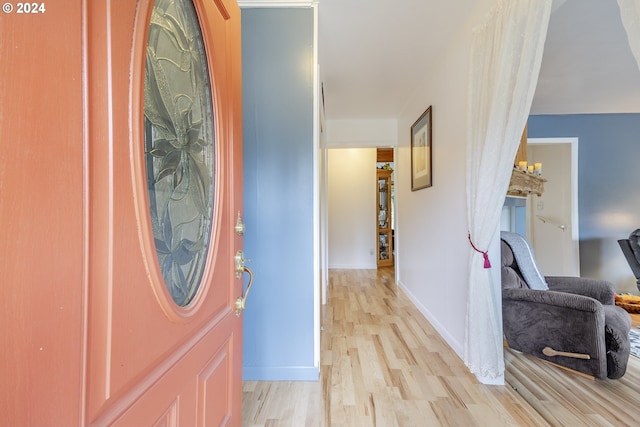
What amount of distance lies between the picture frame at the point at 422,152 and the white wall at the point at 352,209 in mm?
2403

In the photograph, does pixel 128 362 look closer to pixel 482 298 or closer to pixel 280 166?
pixel 280 166

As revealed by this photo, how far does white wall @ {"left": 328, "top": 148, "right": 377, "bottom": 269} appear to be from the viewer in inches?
230

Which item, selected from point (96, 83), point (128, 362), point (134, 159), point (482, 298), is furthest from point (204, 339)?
point (482, 298)

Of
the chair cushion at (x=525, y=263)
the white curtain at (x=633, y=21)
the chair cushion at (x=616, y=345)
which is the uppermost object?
the white curtain at (x=633, y=21)

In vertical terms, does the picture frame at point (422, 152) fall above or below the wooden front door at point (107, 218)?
above

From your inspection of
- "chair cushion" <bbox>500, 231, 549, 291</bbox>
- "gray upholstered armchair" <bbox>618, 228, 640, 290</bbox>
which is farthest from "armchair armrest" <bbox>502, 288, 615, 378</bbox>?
"gray upholstered armchair" <bbox>618, 228, 640, 290</bbox>

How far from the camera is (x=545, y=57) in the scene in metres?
2.46

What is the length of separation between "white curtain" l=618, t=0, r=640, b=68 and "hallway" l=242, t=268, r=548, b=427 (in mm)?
1754

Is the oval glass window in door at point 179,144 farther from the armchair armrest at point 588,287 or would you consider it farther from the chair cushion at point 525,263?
the armchair armrest at point 588,287

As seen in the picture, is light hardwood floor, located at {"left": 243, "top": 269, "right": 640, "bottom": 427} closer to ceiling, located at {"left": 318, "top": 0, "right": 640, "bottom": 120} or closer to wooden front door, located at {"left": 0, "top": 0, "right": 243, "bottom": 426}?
wooden front door, located at {"left": 0, "top": 0, "right": 243, "bottom": 426}

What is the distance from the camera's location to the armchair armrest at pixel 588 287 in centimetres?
213

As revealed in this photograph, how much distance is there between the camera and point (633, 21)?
939mm

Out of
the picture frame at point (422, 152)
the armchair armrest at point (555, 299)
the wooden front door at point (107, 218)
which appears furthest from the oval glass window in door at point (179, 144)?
the picture frame at point (422, 152)

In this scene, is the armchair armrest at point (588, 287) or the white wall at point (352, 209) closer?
the armchair armrest at point (588, 287)
